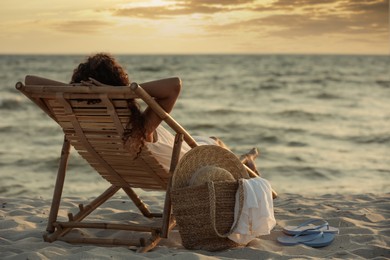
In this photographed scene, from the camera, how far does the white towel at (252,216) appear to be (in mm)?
4168

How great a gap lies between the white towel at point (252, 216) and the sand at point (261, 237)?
9 centimetres

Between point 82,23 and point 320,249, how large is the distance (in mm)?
20470

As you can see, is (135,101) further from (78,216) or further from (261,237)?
(261,237)

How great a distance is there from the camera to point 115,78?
4.14 metres

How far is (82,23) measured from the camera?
77.6 feet

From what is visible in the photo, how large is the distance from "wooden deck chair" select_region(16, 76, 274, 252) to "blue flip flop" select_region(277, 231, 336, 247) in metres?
0.79


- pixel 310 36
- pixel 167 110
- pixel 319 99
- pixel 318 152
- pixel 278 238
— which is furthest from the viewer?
pixel 310 36

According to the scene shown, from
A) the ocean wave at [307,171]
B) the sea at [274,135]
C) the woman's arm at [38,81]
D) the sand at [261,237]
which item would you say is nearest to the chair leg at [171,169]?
the sand at [261,237]

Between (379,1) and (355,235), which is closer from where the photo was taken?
(355,235)

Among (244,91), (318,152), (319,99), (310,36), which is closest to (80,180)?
(318,152)

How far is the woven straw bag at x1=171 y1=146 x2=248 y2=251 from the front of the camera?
4156 millimetres

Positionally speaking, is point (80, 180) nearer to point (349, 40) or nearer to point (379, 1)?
point (379, 1)

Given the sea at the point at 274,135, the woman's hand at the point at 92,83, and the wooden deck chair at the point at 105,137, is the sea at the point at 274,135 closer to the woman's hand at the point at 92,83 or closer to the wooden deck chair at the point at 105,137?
the wooden deck chair at the point at 105,137

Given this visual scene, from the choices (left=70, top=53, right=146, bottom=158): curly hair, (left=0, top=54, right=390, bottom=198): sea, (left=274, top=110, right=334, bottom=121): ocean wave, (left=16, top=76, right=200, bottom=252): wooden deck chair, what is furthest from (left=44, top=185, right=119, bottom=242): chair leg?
(left=274, top=110, right=334, bottom=121): ocean wave
